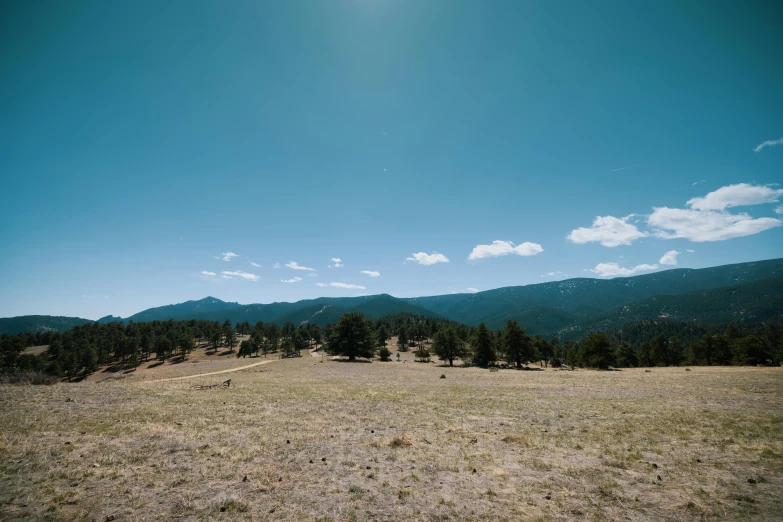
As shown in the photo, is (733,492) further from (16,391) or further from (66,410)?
(16,391)

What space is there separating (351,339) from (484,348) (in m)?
33.4

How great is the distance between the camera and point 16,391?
22.2 m

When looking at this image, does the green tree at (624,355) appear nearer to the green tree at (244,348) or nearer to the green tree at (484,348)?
the green tree at (484,348)

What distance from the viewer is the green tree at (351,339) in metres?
78.0

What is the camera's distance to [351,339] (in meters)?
78.5

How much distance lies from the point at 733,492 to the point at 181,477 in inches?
702

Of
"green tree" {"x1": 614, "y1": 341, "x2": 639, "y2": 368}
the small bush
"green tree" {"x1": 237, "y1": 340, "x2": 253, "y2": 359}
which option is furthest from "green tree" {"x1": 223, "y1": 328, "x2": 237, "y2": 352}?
"green tree" {"x1": 614, "y1": 341, "x2": 639, "y2": 368}

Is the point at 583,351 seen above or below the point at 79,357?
Answer: below

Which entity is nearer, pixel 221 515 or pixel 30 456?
pixel 221 515

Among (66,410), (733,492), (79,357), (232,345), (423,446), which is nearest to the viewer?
(733,492)

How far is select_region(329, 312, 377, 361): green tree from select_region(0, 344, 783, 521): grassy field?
56516 millimetres

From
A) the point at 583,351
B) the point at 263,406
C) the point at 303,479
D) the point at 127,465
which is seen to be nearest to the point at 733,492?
the point at 303,479

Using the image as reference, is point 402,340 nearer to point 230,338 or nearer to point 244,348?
point 244,348

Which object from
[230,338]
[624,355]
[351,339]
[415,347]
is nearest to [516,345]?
[351,339]
